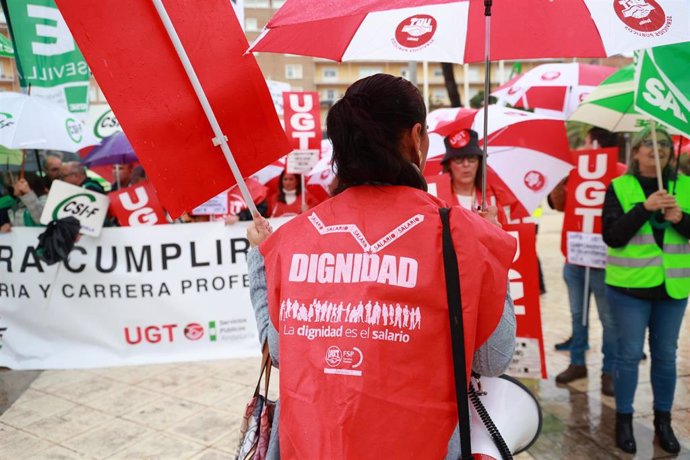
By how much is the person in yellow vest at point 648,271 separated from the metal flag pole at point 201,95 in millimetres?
2599

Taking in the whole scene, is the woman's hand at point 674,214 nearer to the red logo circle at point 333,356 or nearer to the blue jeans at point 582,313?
the blue jeans at point 582,313

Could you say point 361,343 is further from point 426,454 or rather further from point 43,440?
point 43,440

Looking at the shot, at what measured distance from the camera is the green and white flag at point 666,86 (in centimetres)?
281

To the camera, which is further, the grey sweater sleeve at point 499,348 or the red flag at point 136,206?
the red flag at point 136,206

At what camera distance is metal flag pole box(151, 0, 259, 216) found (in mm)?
1788

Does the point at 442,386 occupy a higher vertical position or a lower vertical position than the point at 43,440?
higher

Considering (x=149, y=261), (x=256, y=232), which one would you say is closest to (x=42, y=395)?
(x=149, y=261)

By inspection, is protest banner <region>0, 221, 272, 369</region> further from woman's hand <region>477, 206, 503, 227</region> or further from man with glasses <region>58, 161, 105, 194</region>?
woman's hand <region>477, 206, 503, 227</region>

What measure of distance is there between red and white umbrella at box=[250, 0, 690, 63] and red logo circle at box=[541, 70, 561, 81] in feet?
12.0

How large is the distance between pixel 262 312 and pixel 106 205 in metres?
→ 4.45

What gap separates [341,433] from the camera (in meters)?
1.33

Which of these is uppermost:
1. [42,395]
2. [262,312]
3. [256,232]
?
[256,232]

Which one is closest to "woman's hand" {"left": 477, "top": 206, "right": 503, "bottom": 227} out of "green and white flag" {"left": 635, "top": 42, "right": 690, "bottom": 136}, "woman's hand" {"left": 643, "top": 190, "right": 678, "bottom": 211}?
"green and white flag" {"left": 635, "top": 42, "right": 690, "bottom": 136}

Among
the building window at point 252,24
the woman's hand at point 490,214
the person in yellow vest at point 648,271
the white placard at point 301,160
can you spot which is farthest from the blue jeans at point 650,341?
the building window at point 252,24
